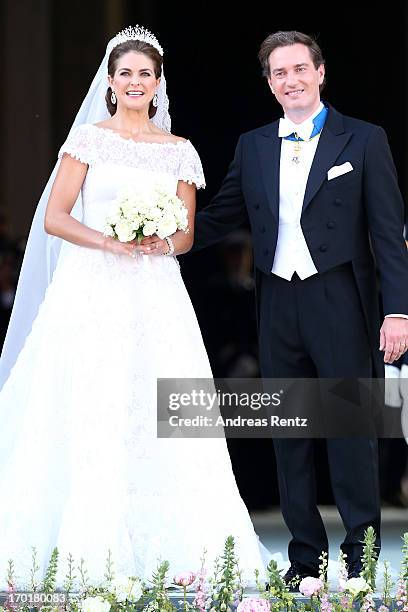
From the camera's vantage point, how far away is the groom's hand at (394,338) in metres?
4.49

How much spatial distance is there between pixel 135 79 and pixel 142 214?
0.54 metres

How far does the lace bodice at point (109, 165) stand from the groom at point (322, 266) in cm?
38

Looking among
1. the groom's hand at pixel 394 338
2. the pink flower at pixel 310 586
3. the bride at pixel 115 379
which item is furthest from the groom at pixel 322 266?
the pink flower at pixel 310 586

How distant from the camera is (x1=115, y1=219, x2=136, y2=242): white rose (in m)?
4.49

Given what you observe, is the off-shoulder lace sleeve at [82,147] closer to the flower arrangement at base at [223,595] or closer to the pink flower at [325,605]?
the flower arrangement at base at [223,595]

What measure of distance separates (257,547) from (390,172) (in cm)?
136

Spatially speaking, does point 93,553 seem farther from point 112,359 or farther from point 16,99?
point 16,99

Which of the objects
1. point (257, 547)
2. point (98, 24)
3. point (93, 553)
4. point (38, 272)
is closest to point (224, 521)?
point (257, 547)

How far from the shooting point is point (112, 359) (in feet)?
15.5

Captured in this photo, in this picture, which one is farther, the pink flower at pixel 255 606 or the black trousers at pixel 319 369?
the black trousers at pixel 319 369

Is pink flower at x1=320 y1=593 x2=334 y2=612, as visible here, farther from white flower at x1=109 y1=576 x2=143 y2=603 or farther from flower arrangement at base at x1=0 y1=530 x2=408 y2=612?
white flower at x1=109 y1=576 x2=143 y2=603

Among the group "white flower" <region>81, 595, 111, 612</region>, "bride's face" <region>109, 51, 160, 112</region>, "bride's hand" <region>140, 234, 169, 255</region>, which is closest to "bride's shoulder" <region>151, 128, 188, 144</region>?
"bride's face" <region>109, 51, 160, 112</region>

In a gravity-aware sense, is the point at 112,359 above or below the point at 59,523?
above

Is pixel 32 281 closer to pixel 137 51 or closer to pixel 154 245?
pixel 154 245
